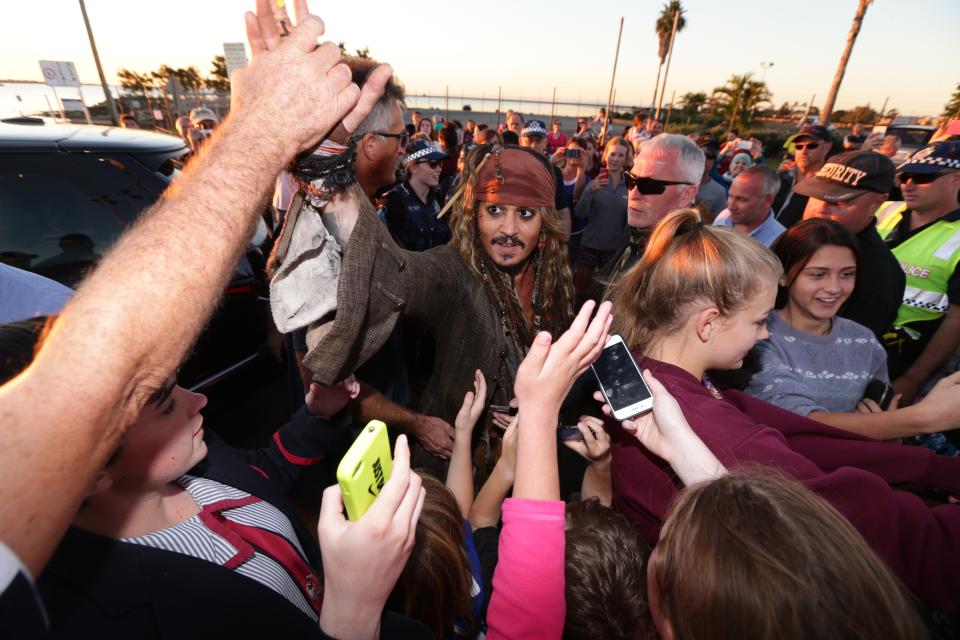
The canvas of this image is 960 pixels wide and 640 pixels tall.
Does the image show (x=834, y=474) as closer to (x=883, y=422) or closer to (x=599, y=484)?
(x=599, y=484)

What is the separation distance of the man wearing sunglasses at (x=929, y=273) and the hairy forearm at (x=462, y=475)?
3142 millimetres

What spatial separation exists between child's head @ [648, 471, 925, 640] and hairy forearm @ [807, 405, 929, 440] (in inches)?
47.9

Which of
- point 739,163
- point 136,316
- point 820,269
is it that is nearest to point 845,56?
point 739,163

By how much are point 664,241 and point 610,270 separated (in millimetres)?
1400

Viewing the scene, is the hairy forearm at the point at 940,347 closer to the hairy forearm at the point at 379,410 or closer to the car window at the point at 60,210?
the hairy forearm at the point at 379,410

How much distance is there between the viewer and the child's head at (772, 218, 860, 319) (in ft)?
7.06

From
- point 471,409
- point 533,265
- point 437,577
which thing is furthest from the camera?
point 533,265

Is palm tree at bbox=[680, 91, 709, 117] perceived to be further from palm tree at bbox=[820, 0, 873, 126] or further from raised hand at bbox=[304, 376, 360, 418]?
raised hand at bbox=[304, 376, 360, 418]

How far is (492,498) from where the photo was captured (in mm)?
1710

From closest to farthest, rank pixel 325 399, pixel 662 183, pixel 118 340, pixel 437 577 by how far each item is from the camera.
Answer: pixel 118 340, pixel 437 577, pixel 325 399, pixel 662 183

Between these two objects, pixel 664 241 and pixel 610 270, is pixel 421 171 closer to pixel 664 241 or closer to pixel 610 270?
pixel 610 270

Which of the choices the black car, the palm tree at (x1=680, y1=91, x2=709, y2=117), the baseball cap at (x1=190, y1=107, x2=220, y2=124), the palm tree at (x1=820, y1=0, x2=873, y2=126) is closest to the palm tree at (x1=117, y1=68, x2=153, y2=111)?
the baseball cap at (x1=190, y1=107, x2=220, y2=124)

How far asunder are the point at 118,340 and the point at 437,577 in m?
0.94

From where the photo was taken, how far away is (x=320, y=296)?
1161 millimetres
